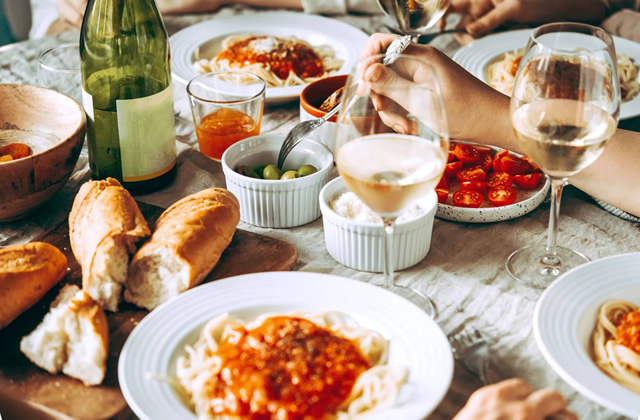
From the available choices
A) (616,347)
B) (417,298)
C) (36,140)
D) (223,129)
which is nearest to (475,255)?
(417,298)

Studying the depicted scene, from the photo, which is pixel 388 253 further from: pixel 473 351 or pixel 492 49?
pixel 492 49

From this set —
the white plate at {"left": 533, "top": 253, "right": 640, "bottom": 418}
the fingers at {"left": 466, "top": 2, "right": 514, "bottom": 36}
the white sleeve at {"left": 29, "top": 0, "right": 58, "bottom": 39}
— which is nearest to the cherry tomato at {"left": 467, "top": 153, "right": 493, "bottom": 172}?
the white plate at {"left": 533, "top": 253, "right": 640, "bottom": 418}

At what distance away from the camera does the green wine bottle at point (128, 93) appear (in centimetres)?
176

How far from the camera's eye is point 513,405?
1.04 m

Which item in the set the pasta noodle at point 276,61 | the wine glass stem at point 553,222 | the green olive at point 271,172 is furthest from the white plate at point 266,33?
the wine glass stem at point 553,222

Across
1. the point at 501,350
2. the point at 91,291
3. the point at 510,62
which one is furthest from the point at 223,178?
the point at 510,62

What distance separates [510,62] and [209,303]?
162 cm

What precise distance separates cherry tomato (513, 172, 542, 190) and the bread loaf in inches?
41.1

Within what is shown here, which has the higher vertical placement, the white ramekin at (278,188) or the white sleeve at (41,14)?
the white ramekin at (278,188)

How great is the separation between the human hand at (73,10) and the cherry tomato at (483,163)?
1.81m

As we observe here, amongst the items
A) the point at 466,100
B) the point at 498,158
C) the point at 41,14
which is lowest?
the point at 41,14

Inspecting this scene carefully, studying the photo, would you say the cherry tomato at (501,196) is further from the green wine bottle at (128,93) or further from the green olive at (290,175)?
the green wine bottle at (128,93)

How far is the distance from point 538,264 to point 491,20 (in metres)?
1.50

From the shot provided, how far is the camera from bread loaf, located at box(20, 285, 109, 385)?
47.7 inches
